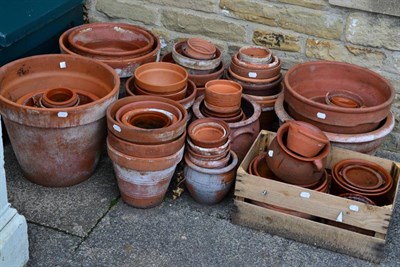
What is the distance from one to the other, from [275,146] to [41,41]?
1.58 m

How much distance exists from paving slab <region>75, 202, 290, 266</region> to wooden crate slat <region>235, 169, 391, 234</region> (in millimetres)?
213

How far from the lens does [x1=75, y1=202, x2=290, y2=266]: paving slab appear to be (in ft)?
9.53

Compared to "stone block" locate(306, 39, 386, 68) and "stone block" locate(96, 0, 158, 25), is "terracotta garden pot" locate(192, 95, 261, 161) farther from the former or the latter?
"stone block" locate(96, 0, 158, 25)

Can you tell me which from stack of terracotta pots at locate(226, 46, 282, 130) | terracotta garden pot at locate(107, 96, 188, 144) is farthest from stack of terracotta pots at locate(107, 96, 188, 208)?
stack of terracotta pots at locate(226, 46, 282, 130)

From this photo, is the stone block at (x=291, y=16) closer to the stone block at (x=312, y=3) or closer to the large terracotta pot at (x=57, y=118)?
the stone block at (x=312, y=3)

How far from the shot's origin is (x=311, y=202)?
2.97 metres

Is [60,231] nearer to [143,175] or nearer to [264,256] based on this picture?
[143,175]

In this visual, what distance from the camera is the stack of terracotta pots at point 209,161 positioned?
3143mm

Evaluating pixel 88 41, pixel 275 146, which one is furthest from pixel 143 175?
pixel 88 41

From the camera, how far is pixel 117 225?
3.08 metres

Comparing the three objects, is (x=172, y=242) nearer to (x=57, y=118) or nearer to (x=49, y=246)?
(x=49, y=246)

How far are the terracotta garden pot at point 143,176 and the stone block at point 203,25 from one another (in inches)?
44.5

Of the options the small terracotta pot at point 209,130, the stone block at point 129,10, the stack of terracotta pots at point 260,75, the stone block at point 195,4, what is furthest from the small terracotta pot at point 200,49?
the small terracotta pot at point 209,130

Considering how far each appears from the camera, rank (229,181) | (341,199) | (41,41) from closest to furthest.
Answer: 1. (341,199)
2. (229,181)
3. (41,41)
